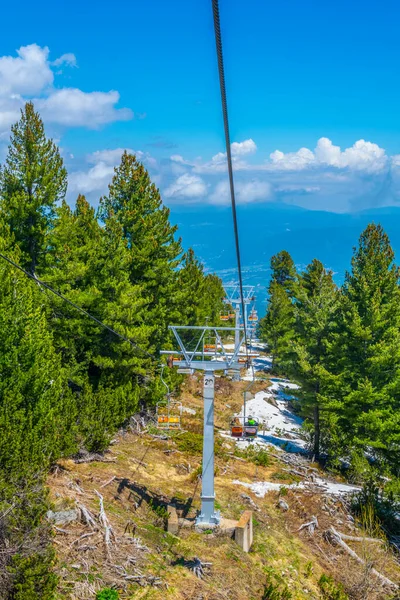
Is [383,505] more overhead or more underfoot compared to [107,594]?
more underfoot

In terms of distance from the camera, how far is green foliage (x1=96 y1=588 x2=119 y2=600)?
10031mm

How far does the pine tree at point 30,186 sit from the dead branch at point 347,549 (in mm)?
17416

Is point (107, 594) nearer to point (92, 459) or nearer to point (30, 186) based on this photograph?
point (92, 459)

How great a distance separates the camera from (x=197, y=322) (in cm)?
4053

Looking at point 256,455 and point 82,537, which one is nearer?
point 82,537

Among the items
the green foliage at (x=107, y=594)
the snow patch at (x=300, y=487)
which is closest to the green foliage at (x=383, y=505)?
the snow patch at (x=300, y=487)

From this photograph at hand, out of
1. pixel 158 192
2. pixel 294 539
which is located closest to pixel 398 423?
pixel 294 539

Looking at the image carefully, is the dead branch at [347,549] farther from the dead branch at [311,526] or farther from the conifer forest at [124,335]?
the conifer forest at [124,335]

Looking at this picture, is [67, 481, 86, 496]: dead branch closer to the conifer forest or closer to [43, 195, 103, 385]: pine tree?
the conifer forest

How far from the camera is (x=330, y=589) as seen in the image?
13.3 metres

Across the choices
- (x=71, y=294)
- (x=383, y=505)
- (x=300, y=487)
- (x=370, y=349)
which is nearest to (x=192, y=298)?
(x=71, y=294)

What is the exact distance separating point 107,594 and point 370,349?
18202 mm

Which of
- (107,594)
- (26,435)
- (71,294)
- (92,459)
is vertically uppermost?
(71,294)

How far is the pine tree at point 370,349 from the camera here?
938 inches
